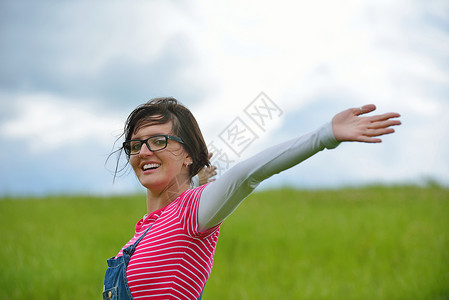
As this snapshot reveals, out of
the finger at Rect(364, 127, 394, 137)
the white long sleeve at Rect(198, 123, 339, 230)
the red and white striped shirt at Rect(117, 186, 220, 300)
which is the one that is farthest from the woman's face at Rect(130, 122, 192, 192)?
the finger at Rect(364, 127, 394, 137)

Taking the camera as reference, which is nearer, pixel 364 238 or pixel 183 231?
pixel 183 231

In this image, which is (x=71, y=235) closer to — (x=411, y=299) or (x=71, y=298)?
(x=71, y=298)

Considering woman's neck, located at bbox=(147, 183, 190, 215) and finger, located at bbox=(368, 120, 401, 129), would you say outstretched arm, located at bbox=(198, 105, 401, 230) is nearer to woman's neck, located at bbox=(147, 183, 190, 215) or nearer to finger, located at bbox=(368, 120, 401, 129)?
finger, located at bbox=(368, 120, 401, 129)

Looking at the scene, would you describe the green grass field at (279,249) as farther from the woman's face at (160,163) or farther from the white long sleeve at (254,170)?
the white long sleeve at (254,170)

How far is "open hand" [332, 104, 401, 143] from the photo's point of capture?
1.64m

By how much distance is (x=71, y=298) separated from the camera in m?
5.75

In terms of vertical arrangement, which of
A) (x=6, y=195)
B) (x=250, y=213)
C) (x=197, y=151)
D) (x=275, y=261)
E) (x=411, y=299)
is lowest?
(x=411, y=299)

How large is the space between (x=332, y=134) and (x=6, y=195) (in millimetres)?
11456

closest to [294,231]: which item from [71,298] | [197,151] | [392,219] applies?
[392,219]

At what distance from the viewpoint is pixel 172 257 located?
6.72 ft

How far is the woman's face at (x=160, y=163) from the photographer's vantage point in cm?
219

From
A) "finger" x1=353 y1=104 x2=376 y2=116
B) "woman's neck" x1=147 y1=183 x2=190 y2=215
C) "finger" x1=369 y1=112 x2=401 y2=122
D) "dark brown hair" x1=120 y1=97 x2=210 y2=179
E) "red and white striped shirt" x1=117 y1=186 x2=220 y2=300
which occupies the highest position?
"dark brown hair" x1=120 y1=97 x2=210 y2=179

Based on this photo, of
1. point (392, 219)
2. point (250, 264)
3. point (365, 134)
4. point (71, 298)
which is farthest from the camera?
point (392, 219)

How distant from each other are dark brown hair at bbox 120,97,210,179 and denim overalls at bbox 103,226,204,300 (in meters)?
0.43
